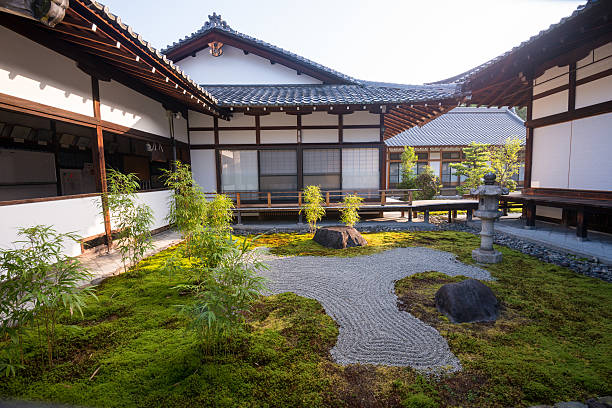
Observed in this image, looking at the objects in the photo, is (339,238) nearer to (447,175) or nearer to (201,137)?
(201,137)

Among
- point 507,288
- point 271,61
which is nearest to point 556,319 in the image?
point 507,288

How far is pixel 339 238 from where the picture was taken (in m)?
6.82

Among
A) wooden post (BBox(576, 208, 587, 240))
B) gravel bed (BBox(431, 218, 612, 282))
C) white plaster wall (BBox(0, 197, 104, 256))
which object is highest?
white plaster wall (BBox(0, 197, 104, 256))

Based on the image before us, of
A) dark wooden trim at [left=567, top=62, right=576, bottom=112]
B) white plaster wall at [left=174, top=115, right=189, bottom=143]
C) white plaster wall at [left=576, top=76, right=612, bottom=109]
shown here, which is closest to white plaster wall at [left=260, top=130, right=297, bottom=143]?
white plaster wall at [left=174, top=115, right=189, bottom=143]

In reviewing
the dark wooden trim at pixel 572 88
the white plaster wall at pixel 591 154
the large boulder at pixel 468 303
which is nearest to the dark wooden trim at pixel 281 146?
the dark wooden trim at pixel 572 88

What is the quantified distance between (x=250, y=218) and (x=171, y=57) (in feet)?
23.5

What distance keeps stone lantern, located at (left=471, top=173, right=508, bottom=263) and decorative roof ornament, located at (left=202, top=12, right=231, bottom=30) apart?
35.3 feet

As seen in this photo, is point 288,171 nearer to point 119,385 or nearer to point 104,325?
point 104,325

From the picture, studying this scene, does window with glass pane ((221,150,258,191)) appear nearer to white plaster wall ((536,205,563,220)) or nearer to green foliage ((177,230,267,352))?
green foliage ((177,230,267,352))

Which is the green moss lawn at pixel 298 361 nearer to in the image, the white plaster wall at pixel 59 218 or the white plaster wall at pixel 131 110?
the white plaster wall at pixel 59 218

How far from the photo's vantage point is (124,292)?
159 inches

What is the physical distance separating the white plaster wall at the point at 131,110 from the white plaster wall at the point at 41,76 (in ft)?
1.59

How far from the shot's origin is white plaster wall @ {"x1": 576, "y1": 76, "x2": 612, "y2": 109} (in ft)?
20.5

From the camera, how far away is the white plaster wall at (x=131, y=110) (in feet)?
19.9
